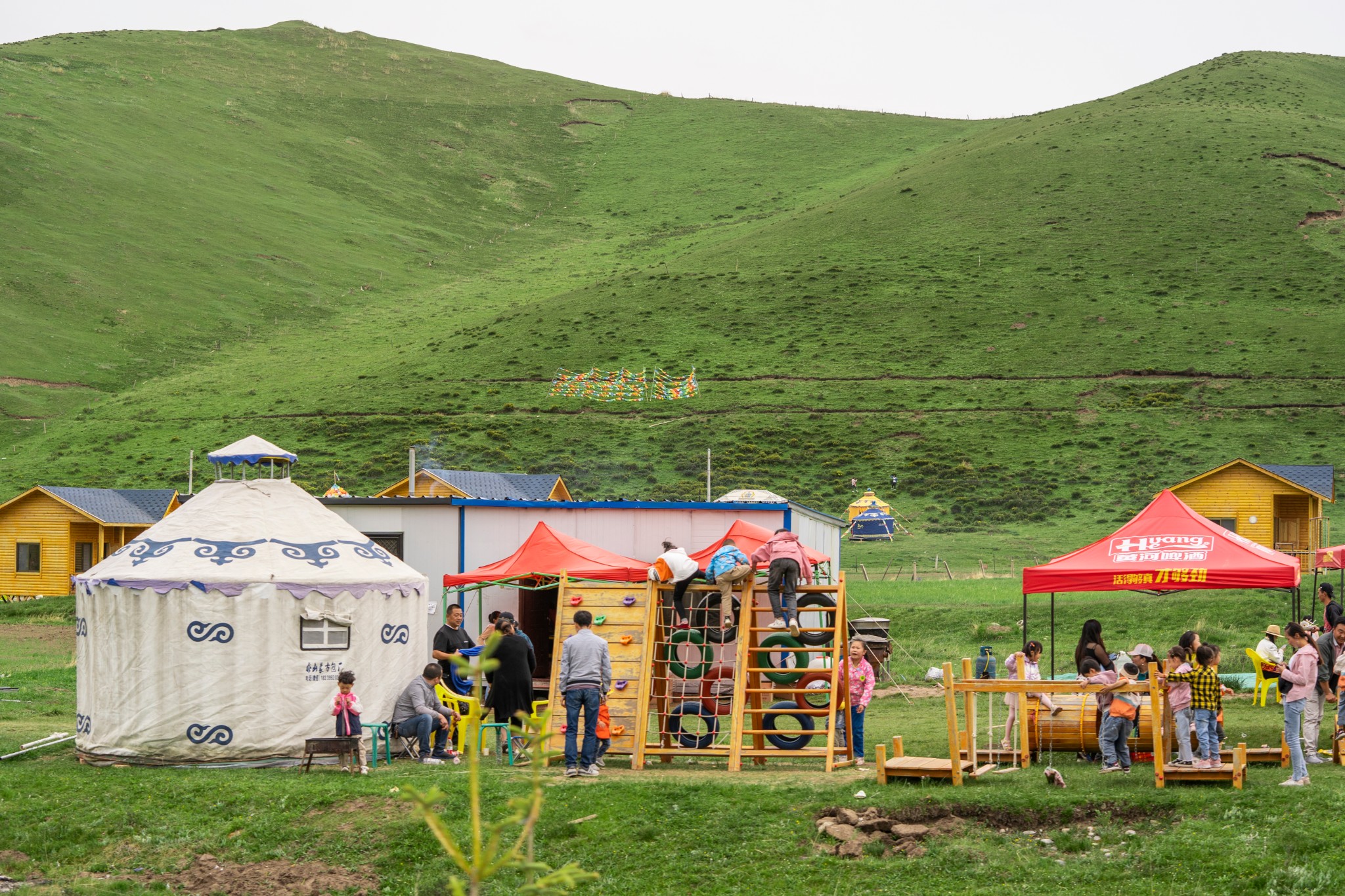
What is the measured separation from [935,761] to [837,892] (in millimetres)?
2616

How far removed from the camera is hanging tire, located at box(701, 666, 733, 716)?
15.2m

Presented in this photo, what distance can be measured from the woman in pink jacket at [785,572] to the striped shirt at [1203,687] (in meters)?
3.91

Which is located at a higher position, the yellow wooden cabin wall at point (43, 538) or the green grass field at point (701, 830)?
the yellow wooden cabin wall at point (43, 538)

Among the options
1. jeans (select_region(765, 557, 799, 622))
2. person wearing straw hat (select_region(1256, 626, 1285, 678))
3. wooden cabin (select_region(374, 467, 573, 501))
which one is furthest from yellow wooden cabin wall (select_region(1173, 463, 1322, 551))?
jeans (select_region(765, 557, 799, 622))

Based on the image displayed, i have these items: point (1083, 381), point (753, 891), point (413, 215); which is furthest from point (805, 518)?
point (413, 215)

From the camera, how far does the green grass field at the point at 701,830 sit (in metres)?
10.2

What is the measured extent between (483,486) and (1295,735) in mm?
30559

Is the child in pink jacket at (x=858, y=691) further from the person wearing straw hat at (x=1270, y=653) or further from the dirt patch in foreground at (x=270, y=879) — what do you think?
the person wearing straw hat at (x=1270, y=653)

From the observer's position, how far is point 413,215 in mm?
128750

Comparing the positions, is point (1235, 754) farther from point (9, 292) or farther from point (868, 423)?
point (9, 292)

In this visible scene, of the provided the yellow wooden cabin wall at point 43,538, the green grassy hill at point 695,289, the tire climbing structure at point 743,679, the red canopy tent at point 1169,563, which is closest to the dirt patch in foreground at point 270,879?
the tire climbing structure at point 743,679

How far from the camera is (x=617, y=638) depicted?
15820mm

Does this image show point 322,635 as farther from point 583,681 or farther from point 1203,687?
point 1203,687

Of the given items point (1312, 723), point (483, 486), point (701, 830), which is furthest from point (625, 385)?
point (701, 830)
